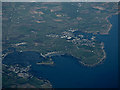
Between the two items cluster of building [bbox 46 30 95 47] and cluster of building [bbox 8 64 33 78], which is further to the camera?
cluster of building [bbox 46 30 95 47]

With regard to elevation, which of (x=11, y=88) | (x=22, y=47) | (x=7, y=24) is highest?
(x=7, y=24)

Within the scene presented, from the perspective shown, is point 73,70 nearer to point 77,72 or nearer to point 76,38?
point 77,72

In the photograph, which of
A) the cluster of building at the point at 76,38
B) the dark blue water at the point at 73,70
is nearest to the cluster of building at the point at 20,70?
the dark blue water at the point at 73,70

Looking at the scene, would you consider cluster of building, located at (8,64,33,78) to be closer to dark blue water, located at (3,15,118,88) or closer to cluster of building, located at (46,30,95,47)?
dark blue water, located at (3,15,118,88)

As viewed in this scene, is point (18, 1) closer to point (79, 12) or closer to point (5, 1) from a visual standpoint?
point (5, 1)

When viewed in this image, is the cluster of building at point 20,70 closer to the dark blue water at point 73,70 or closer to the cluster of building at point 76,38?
the dark blue water at point 73,70

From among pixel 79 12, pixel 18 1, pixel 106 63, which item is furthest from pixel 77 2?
pixel 106 63

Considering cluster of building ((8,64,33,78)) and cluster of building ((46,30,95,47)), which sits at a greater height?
cluster of building ((46,30,95,47))

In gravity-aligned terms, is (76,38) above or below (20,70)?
above

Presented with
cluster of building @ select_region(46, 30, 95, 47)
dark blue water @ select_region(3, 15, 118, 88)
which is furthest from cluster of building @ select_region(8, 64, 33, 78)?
cluster of building @ select_region(46, 30, 95, 47)

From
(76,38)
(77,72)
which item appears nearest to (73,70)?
(77,72)

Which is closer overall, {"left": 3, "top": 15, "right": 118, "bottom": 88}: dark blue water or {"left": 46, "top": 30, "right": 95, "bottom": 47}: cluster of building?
{"left": 3, "top": 15, "right": 118, "bottom": 88}: dark blue water
